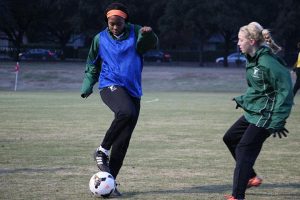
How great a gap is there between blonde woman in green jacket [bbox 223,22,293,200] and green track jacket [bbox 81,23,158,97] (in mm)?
1163

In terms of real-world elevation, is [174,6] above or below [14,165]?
below

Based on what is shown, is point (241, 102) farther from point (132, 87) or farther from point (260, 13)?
point (260, 13)

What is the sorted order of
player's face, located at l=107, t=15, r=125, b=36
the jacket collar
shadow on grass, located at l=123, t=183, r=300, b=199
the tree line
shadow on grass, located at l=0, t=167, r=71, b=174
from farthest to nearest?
the tree line
shadow on grass, located at l=0, t=167, r=71, b=174
shadow on grass, located at l=123, t=183, r=300, b=199
player's face, located at l=107, t=15, r=125, b=36
the jacket collar

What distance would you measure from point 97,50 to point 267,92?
2136mm

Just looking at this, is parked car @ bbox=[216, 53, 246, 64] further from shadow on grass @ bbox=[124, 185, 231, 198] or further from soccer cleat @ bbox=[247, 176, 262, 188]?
soccer cleat @ bbox=[247, 176, 262, 188]

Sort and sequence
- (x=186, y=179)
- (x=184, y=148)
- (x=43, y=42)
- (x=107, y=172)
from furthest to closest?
(x=43, y=42) < (x=184, y=148) < (x=186, y=179) < (x=107, y=172)

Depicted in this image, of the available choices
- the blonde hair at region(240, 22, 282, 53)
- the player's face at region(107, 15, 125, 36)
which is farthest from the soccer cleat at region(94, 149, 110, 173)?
the blonde hair at region(240, 22, 282, 53)

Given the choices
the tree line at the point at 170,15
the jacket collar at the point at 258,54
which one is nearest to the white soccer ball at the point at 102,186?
the jacket collar at the point at 258,54

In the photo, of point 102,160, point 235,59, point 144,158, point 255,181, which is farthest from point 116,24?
point 235,59

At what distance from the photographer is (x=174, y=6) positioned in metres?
68.1

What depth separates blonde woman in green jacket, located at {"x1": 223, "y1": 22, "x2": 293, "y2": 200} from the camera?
6973mm

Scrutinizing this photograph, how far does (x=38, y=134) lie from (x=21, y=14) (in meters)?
58.0

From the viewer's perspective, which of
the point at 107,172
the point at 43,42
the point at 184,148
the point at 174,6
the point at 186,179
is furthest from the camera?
the point at 43,42

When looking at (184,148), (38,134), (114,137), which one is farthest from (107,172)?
(38,134)
